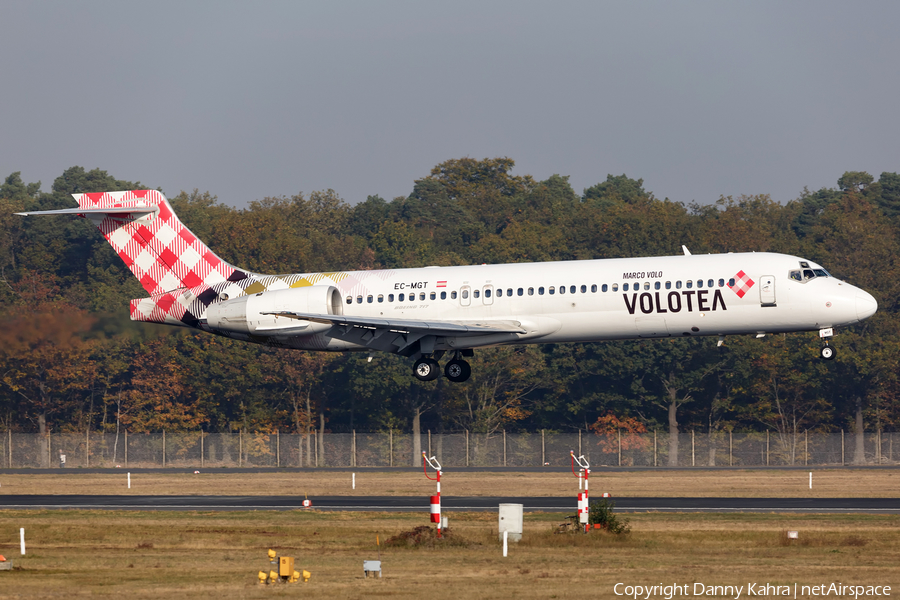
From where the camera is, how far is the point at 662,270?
4156cm

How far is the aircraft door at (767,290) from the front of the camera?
1603 inches

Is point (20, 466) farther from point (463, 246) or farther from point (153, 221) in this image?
point (463, 246)

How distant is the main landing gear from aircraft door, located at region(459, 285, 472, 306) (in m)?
2.51

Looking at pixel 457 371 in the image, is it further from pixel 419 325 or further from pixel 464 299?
pixel 419 325

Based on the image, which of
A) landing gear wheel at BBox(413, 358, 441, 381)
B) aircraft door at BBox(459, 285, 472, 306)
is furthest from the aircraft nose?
landing gear wheel at BBox(413, 358, 441, 381)

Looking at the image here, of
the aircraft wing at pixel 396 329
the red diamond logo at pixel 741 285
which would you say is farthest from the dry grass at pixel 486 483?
the red diamond logo at pixel 741 285

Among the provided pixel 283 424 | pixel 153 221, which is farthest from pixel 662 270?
pixel 283 424

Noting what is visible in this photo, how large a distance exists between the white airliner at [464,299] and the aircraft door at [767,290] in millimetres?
33

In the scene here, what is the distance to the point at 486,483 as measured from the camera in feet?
180

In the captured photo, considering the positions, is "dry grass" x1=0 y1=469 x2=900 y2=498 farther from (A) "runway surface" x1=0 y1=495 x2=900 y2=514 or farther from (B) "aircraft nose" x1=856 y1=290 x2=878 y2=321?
(B) "aircraft nose" x1=856 y1=290 x2=878 y2=321

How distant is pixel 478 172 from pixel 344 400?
67519 millimetres

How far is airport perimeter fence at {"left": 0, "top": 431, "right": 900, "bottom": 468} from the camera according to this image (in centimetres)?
7344

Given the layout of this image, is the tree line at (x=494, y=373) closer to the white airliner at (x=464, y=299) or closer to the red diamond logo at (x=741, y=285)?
the white airliner at (x=464, y=299)

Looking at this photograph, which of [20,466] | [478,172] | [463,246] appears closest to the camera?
[20,466]
